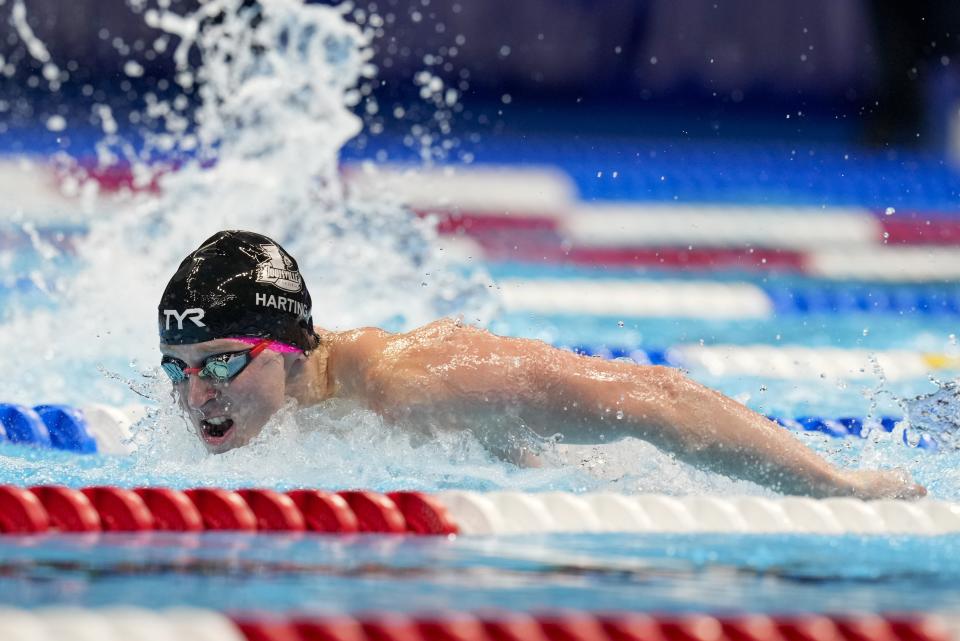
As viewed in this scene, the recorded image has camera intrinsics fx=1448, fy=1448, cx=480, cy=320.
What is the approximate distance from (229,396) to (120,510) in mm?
654

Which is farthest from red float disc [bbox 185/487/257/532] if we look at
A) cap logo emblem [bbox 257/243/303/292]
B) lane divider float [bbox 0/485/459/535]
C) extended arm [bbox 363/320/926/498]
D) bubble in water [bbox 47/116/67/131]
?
bubble in water [bbox 47/116/67/131]

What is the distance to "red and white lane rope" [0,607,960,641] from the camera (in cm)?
173

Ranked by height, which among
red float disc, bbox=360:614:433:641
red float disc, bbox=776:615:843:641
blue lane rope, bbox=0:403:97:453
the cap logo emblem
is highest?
red float disc, bbox=776:615:843:641

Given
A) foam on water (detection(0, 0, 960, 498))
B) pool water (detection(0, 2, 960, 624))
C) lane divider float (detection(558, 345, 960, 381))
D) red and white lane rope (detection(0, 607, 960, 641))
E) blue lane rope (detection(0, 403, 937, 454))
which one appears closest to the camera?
red and white lane rope (detection(0, 607, 960, 641))

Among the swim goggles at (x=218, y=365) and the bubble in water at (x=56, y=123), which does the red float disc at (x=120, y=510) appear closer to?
the swim goggles at (x=218, y=365)

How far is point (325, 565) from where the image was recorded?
2.32m

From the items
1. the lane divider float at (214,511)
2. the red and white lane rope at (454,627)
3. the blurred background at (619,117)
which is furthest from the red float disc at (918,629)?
the blurred background at (619,117)

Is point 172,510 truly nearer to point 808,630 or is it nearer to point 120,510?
point 120,510

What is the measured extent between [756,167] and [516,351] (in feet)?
26.1

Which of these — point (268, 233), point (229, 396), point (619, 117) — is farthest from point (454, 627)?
point (619, 117)

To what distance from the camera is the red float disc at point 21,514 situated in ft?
8.52

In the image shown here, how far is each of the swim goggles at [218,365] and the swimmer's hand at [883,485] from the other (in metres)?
1.35

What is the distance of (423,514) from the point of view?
276 cm

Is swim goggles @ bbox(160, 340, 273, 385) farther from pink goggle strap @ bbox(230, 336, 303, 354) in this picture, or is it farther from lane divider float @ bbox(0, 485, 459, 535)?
lane divider float @ bbox(0, 485, 459, 535)
